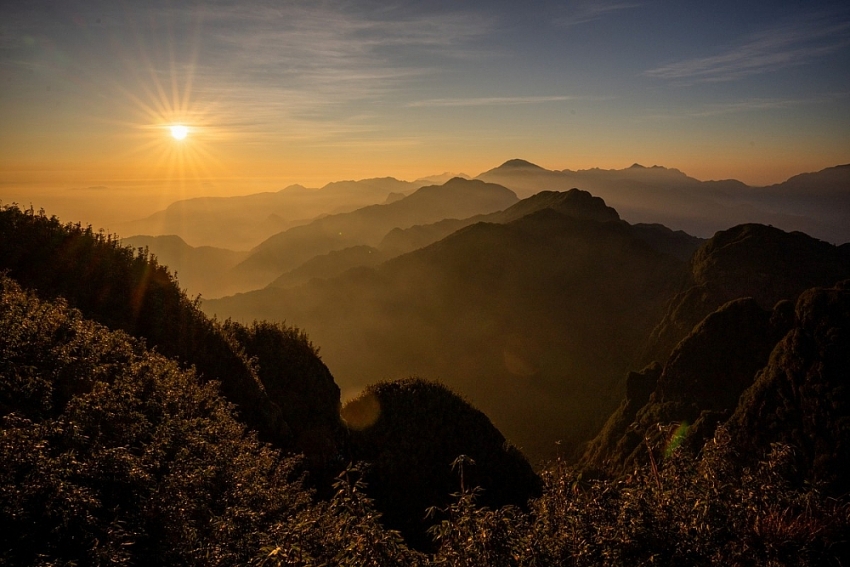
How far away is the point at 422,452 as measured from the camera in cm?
2752

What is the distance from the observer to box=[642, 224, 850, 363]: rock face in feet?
Answer: 242

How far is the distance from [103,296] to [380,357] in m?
104

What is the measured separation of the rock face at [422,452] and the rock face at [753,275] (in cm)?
5538

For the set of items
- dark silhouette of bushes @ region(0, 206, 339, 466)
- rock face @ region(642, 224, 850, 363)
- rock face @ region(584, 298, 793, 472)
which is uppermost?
dark silhouette of bushes @ region(0, 206, 339, 466)

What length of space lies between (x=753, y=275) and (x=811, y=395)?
52755 millimetres

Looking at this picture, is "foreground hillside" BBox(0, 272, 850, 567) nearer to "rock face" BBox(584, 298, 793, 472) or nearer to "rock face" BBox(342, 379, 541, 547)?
"rock face" BBox(342, 379, 541, 547)

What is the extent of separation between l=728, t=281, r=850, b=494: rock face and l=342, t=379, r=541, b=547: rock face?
17.2 meters

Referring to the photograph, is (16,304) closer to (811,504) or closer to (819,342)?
(811,504)

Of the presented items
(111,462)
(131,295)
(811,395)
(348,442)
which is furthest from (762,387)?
(131,295)

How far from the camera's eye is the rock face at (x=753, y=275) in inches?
2906

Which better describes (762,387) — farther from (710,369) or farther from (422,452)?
(422,452)

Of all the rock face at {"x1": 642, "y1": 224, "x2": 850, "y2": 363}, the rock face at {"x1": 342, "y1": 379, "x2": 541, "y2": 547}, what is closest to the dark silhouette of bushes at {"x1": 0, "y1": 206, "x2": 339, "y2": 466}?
the rock face at {"x1": 342, "y1": 379, "x2": 541, "y2": 547}

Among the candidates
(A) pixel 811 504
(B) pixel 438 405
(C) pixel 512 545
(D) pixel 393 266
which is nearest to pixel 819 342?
(B) pixel 438 405

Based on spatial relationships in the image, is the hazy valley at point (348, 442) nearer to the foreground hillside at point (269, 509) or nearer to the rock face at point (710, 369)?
the foreground hillside at point (269, 509)
